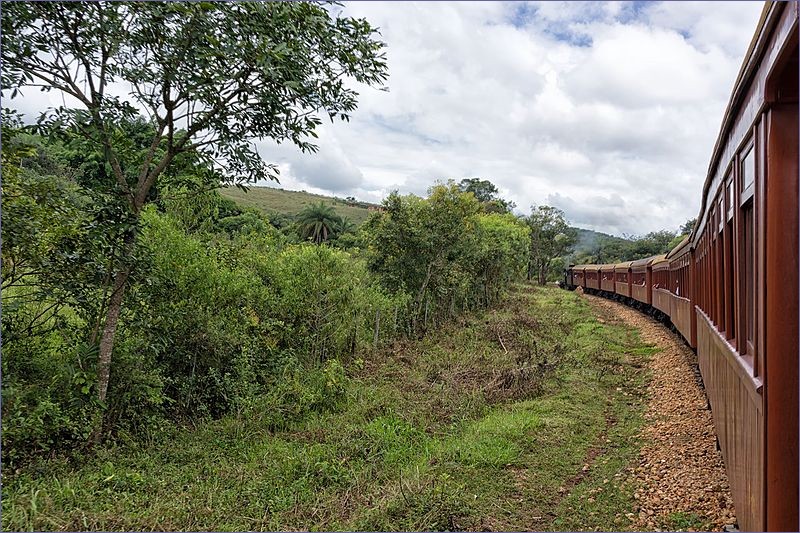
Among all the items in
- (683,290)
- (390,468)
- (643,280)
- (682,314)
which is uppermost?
(643,280)

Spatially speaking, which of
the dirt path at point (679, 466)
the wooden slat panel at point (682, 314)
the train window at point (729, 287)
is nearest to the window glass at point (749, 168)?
the train window at point (729, 287)

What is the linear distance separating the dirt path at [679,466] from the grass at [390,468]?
190 mm

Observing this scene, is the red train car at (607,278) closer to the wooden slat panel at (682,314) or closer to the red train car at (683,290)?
the red train car at (683,290)

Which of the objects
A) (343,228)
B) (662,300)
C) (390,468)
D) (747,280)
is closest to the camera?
(747,280)

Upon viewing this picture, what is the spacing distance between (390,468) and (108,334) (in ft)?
Result: 11.0

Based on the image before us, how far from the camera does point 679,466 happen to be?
5035 millimetres

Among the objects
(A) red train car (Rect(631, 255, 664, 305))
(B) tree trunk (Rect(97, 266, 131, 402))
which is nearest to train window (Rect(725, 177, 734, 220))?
(B) tree trunk (Rect(97, 266, 131, 402))

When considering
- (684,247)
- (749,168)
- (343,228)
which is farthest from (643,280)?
(343,228)

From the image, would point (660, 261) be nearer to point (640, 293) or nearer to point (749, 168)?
point (640, 293)

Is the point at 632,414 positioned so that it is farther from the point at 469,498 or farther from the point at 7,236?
the point at 7,236

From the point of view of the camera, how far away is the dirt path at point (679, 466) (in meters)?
4.07

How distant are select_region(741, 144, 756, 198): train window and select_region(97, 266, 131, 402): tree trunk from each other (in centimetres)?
557

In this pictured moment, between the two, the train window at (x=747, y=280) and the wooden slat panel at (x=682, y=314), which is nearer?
the train window at (x=747, y=280)

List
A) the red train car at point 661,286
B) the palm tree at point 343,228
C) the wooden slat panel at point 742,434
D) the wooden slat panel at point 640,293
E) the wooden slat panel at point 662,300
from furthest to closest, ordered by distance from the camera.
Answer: the palm tree at point 343,228 < the wooden slat panel at point 640,293 < the red train car at point 661,286 < the wooden slat panel at point 662,300 < the wooden slat panel at point 742,434
